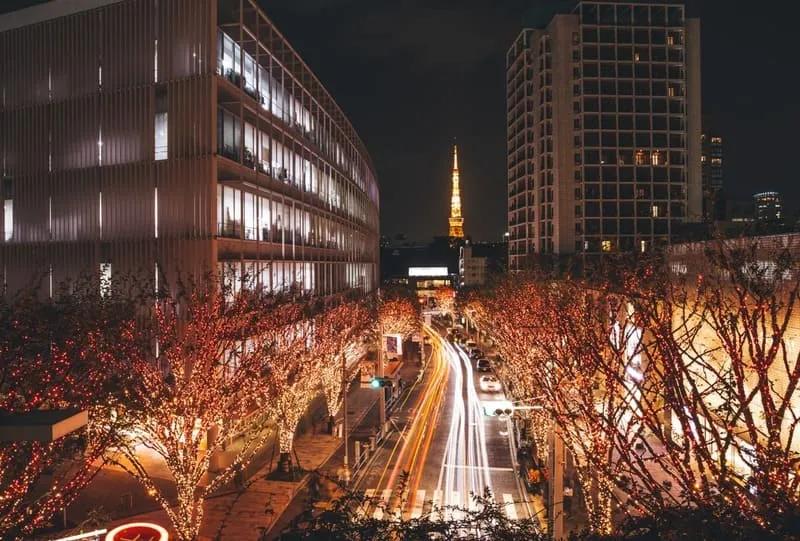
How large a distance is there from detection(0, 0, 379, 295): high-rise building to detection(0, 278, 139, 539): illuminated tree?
381 inches

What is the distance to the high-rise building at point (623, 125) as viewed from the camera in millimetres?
73625

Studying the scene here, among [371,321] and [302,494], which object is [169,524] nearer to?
[302,494]

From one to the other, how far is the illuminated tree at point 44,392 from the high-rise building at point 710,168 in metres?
34.2

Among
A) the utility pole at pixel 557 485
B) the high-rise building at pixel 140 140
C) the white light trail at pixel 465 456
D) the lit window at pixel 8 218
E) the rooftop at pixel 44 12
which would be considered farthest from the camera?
the lit window at pixel 8 218

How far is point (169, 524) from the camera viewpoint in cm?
1884

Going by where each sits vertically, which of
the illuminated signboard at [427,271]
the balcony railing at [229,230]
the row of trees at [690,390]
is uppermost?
the balcony railing at [229,230]

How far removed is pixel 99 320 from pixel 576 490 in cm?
2020

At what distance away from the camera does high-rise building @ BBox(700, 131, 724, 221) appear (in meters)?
80.5

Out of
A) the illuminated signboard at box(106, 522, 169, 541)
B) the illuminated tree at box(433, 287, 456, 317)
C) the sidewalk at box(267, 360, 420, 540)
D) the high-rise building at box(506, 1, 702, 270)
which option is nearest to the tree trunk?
the illuminated signboard at box(106, 522, 169, 541)

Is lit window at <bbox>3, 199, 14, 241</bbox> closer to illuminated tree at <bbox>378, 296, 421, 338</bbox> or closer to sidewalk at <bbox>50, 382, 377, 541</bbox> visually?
sidewalk at <bbox>50, 382, 377, 541</bbox>

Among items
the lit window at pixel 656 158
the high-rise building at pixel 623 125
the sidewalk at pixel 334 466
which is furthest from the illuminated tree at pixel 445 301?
the sidewalk at pixel 334 466

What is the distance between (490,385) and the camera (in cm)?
4331

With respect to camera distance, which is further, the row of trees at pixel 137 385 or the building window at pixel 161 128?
the building window at pixel 161 128

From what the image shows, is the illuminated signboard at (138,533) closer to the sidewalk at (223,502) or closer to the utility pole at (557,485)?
the sidewalk at (223,502)
